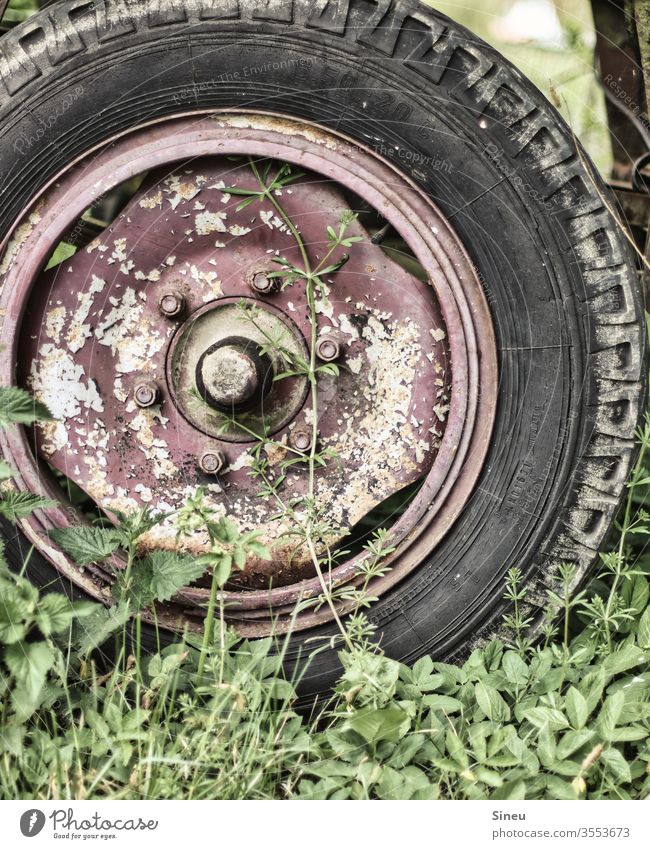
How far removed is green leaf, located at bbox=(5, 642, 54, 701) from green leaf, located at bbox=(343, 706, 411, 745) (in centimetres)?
49

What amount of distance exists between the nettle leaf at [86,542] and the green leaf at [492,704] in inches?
28.9

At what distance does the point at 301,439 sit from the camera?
160 centimetres

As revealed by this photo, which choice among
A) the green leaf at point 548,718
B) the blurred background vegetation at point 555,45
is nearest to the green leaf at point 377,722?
the green leaf at point 548,718

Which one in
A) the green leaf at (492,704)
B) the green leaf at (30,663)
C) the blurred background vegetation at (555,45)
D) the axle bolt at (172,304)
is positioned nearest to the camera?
the green leaf at (30,663)

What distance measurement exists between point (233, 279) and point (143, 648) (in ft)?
2.61

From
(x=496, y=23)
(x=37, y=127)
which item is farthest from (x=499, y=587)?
(x=496, y=23)

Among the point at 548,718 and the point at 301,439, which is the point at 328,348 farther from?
the point at 548,718

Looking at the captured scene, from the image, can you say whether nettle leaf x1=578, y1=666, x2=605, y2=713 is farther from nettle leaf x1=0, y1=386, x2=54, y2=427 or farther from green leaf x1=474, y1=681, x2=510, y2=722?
nettle leaf x1=0, y1=386, x2=54, y2=427

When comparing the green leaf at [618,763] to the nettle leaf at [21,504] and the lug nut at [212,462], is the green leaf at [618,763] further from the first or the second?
the nettle leaf at [21,504]

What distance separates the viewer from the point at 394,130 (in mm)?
1448

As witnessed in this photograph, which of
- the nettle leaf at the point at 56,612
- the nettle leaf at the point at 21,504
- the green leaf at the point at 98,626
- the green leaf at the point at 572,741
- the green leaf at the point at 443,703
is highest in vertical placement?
the nettle leaf at the point at 21,504

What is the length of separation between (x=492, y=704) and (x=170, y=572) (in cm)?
64

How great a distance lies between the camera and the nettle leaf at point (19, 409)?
1.25m

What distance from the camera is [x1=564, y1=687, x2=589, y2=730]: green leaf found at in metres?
1.27
